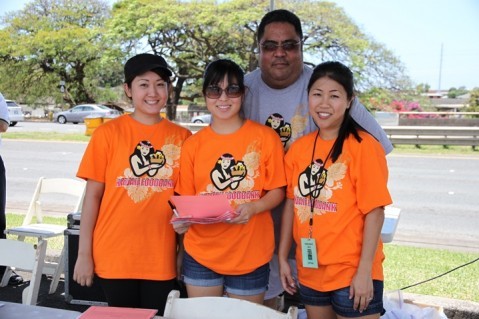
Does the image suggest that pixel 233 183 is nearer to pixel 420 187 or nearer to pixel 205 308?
pixel 205 308

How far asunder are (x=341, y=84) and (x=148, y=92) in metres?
0.82

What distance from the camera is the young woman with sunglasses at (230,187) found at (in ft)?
6.93

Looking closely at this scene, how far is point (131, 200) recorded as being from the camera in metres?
2.19

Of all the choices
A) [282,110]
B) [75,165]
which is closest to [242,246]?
[282,110]

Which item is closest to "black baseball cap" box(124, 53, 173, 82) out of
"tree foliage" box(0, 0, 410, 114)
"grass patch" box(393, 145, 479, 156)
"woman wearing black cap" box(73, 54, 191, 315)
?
"woman wearing black cap" box(73, 54, 191, 315)

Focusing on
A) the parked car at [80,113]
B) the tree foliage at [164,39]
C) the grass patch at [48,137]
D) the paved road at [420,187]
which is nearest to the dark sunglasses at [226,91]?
the paved road at [420,187]

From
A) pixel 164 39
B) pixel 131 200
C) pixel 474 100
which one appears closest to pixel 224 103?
pixel 131 200

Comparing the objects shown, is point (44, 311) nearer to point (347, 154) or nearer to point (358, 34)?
point (347, 154)

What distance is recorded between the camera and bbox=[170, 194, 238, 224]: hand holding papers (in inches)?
78.1

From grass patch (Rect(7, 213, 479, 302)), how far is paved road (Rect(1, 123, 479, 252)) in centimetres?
53

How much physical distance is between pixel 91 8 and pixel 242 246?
27.6 m

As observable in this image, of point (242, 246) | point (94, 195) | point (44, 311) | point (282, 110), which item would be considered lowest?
point (44, 311)

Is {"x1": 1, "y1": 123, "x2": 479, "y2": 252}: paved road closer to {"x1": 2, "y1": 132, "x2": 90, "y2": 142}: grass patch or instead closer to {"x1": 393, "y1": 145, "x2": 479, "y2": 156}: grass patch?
{"x1": 393, "y1": 145, "x2": 479, "y2": 156}: grass patch

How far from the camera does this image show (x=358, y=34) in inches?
722
